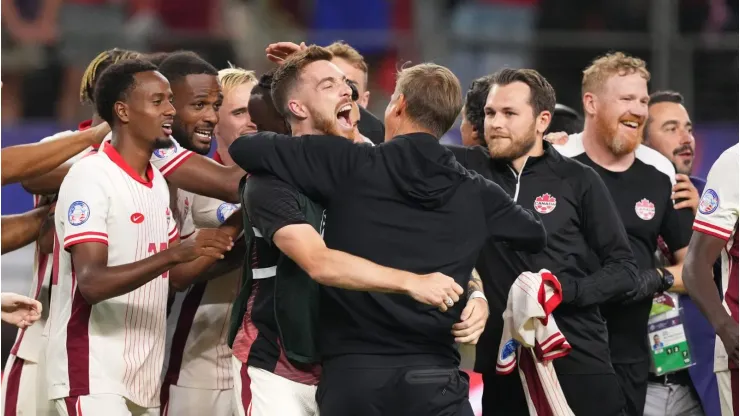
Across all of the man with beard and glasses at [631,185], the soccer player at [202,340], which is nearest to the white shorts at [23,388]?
the soccer player at [202,340]

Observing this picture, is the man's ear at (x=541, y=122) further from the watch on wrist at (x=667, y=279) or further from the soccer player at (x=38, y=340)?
the soccer player at (x=38, y=340)

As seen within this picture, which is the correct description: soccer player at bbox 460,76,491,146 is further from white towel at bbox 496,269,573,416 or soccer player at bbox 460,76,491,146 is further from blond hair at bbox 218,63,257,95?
white towel at bbox 496,269,573,416

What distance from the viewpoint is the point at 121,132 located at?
4.73 m

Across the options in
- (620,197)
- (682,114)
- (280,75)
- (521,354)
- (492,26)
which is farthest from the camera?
(492,26)

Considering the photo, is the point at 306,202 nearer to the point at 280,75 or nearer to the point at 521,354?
the point at 280,75

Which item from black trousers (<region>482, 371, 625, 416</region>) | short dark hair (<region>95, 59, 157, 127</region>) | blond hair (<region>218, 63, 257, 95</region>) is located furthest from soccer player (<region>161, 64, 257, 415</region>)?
black trousers (<region>482, 371, 625, 416</region>)

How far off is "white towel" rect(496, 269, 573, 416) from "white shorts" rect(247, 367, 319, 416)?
1007 mm

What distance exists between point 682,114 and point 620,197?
1103mm

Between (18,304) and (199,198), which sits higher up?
(199,198)

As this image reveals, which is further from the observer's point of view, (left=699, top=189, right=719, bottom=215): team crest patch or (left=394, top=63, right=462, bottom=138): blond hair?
(left=699, top=189, right=719, bottom=215): team crest patch

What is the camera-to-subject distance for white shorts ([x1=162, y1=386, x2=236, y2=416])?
5.41 metres

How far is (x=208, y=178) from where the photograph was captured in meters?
4.90

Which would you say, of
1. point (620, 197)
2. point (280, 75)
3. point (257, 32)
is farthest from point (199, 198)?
point (257, 32)

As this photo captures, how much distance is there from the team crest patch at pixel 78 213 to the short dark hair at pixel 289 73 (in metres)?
0.82
